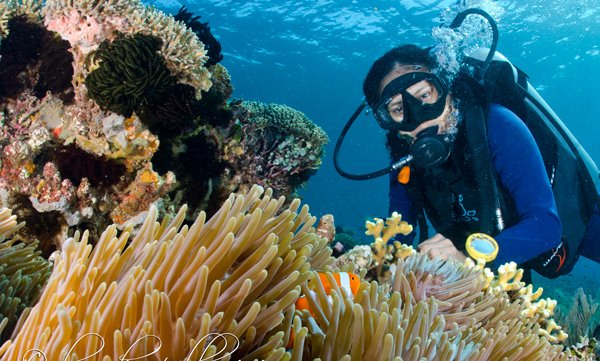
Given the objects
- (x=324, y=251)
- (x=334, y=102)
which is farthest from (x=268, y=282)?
(x=334, y=102)

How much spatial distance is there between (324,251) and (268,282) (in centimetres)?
65

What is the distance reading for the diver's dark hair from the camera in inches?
210

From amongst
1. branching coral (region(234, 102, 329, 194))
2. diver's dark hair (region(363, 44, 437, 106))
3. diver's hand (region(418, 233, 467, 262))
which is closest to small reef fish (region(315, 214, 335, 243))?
branching coral (region(234, 102, 329, 194))

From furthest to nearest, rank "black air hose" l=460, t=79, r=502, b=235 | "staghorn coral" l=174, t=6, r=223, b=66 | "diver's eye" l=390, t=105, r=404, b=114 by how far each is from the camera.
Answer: "diver's eye" l=390, t=105, r=404, b=114, "staghorn coral" l=174, t=6, r=223, b=66, "black air hose" l=460, t=79, r=502, b=235

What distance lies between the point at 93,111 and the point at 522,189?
452 centimetres

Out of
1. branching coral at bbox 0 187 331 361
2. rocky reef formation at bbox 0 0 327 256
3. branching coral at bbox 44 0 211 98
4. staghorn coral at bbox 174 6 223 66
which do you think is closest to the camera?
branching coral at bbox 0 187 331 361

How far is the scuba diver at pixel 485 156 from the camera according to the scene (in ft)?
14.0

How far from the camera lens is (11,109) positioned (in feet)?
11.9

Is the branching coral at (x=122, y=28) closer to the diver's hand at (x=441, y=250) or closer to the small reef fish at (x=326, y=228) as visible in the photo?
the small reef fish at (x=326, y=228)

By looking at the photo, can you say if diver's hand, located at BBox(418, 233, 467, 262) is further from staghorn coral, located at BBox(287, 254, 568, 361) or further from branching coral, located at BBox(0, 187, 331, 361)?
branching coral, located at BBox(0, 187, 331, 361)

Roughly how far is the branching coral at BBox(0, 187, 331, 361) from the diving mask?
3.93 metres

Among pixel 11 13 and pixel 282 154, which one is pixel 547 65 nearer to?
pixel 282 154

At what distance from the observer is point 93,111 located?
3.51m

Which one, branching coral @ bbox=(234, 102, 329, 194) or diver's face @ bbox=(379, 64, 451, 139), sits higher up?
diver's face @ bbox=(379, 64, 451, 139)
